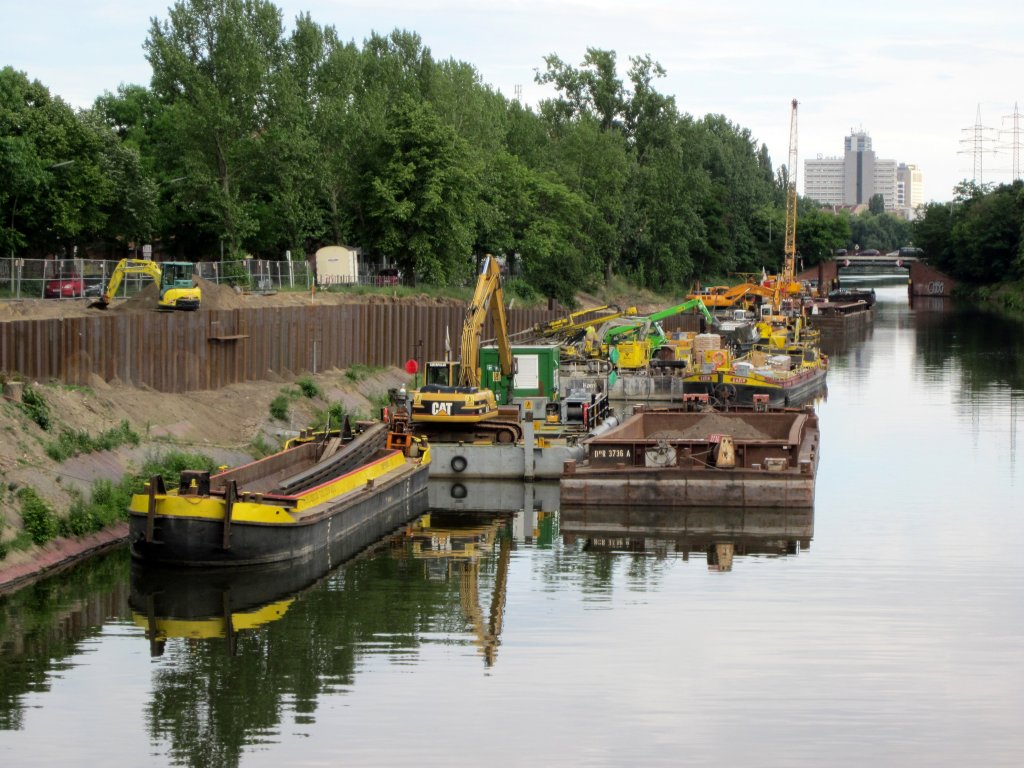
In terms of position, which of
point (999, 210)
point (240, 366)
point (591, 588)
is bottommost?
point (591, 588)

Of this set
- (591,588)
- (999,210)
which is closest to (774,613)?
(591,588)

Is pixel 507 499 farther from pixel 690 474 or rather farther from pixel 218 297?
pixel 218 297

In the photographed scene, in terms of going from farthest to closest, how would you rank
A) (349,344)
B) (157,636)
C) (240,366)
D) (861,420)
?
1. (861,420)
2. (349,344)
3. (240,366)
4. (157,636)

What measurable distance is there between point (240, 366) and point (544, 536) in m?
16.6

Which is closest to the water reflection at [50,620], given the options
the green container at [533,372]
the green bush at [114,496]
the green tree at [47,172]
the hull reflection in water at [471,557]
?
the green bush at [114,496]

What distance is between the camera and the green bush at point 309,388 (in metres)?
54.6

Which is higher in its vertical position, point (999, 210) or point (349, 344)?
point (999, 210)

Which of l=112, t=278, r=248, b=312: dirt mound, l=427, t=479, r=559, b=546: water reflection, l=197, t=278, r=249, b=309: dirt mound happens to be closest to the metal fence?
l=112, t=278, r=248, b=312: dirt mound

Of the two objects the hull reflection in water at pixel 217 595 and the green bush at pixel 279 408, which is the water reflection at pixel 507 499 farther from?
the hull reflection in water at pixel 217 595

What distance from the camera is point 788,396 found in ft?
244

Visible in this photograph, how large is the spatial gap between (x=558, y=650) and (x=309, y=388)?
1120 inches

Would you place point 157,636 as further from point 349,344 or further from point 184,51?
point 184,51

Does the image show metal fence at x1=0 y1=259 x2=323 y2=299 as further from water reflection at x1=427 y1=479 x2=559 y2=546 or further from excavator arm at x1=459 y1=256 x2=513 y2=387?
water reflection at x1=427 y1=479 x2=559 y2=546

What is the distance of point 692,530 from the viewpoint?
40562mm
